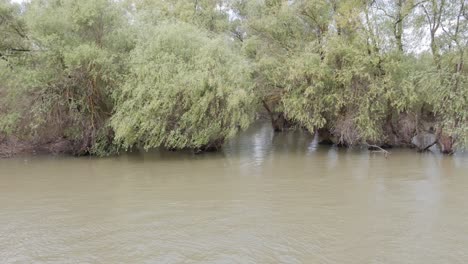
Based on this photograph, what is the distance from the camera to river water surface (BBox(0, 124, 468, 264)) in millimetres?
7277

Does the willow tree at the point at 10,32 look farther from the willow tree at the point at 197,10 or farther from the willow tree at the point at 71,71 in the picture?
the willow tree at the point at 197,10

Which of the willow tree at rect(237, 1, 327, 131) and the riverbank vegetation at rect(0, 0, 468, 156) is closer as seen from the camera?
the riverbank vegetation at rect(0, 0, 468, 156)

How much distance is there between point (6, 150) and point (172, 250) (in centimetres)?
1411

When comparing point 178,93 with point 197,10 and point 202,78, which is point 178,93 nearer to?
point 202,78

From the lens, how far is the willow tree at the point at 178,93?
53.7 feet

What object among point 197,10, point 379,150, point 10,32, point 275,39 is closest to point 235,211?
point 379,150

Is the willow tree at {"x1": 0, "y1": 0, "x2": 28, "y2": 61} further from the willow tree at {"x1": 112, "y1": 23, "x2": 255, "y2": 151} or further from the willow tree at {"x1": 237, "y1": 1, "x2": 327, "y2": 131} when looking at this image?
the willow tree at {"x1": 237, "y1": 1, "x2": 327, "y2": 131}

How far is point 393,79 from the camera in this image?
18922 mm

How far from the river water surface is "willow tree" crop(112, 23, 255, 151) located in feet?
4.29

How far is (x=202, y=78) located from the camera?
53.8 ft

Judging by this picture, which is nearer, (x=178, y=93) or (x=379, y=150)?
(x=178, y=93)

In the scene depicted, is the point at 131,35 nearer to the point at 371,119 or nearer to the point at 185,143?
the point at 185,143

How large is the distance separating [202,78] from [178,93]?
1145mm

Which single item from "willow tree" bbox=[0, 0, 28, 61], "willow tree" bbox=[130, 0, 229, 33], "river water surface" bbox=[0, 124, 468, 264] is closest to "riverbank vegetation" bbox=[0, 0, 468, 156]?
"willow tree" bbox=[0, 0, 28, 61]
